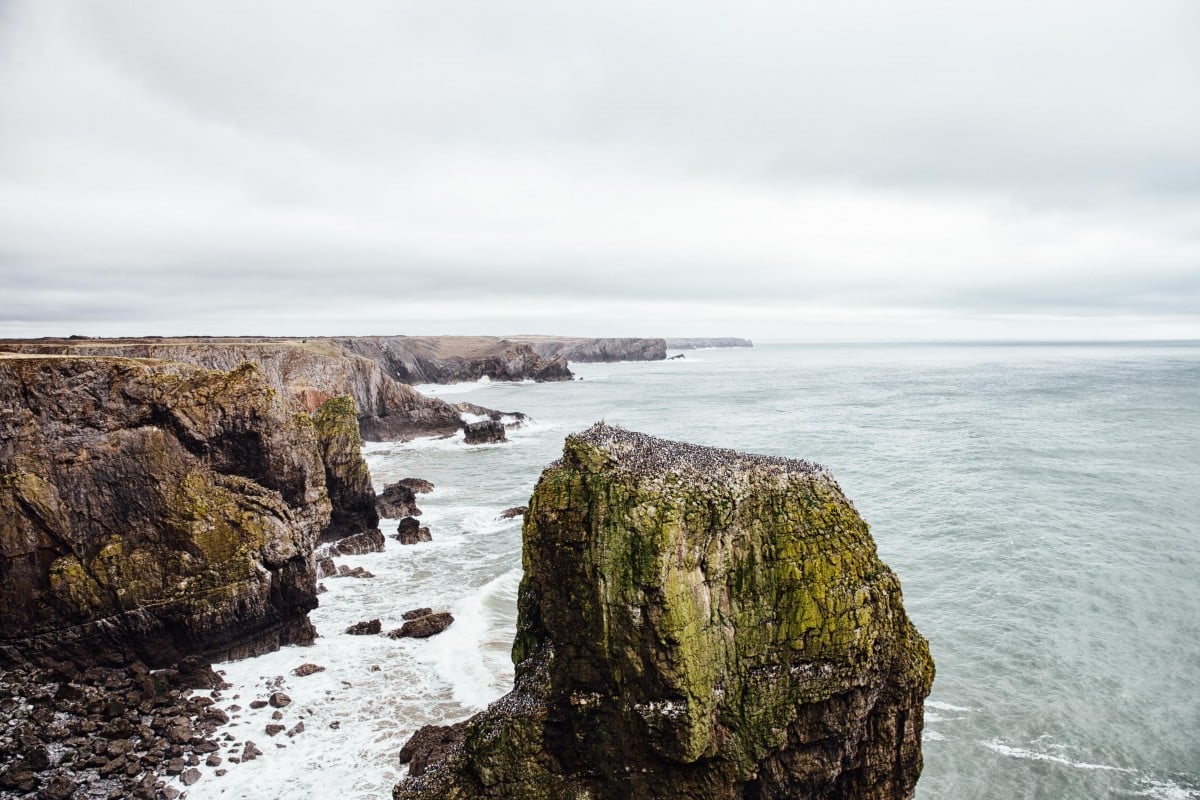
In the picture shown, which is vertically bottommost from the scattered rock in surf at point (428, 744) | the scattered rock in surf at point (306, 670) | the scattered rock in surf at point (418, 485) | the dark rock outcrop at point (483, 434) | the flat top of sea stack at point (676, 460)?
the scattered rock in surf at point (306, 670)

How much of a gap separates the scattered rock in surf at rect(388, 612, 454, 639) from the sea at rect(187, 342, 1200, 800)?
0.39m

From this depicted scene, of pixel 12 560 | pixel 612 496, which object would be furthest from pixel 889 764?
pixel 12 560

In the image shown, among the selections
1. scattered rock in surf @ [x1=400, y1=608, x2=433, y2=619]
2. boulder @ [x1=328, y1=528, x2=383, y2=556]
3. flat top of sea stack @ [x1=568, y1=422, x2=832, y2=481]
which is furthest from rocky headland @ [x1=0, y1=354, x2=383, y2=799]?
flat top of sea stack @ [x1=568, y1=422, x2=832, y2=481]

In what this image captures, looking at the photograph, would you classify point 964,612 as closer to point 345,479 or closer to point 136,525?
point 345,479

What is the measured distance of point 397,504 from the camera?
129 feet

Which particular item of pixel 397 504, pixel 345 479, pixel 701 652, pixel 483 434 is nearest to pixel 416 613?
pixel 345 479

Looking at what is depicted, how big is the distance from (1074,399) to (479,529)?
8804cm

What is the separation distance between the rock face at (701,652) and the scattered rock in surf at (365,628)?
35.9 feet

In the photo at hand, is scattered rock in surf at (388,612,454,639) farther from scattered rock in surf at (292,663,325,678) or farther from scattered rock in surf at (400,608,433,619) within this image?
scattered rock in surf at (292,663,325,678)

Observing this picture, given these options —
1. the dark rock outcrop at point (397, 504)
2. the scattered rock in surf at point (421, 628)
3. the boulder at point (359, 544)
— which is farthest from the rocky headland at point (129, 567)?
the dark rock outcrop at point (397, 504)

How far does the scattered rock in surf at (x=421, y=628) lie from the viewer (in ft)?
78.7

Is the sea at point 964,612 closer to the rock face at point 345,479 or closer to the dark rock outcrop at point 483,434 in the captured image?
the dark rock outcrop at point 483,434

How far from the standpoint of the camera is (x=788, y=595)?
13.4 m

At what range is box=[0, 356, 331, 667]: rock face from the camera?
19.7 metres
